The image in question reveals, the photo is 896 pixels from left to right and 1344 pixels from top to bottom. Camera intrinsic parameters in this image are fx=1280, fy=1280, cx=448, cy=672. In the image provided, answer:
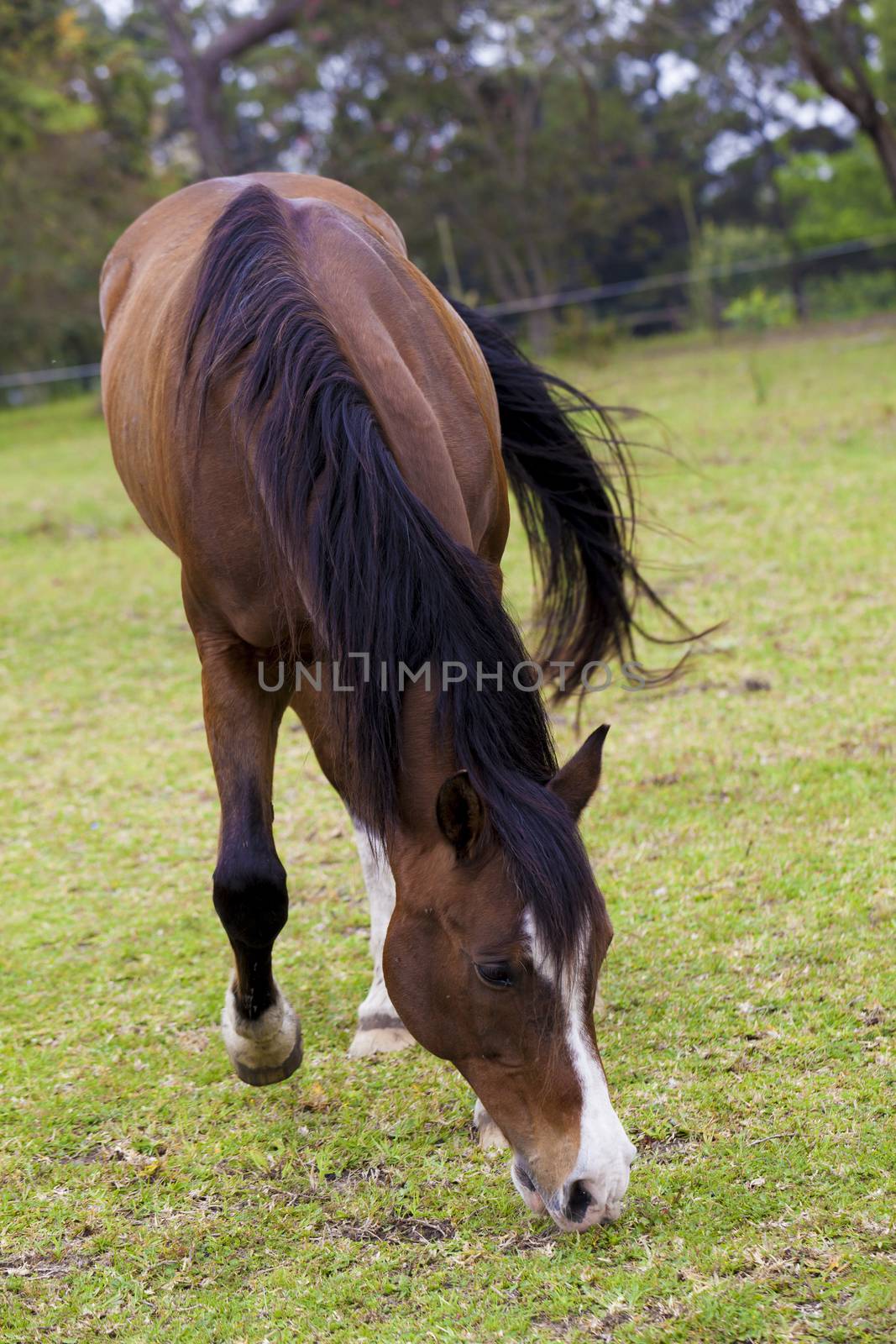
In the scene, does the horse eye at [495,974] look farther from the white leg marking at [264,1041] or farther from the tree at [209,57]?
the tree at [209,57]

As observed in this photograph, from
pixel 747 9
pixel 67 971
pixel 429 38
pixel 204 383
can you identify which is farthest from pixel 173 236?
pixel 747 9

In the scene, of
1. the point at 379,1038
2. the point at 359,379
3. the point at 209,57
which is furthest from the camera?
the point at 209,57

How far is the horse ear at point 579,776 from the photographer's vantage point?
196 cm

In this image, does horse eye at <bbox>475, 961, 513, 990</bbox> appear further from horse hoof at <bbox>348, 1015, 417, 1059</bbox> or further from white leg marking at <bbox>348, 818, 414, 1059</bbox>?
horse hoof at <bbox>348, 1015, 417, 1059</bbox>

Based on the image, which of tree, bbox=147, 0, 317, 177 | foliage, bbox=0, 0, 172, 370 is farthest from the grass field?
foliage, bbox=0, 0, 172, 370

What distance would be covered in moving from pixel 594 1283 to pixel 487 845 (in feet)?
2.24

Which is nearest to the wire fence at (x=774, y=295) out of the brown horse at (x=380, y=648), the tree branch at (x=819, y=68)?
the tree branch at (x=819, y=68)

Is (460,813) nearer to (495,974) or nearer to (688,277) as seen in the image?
(495,974)

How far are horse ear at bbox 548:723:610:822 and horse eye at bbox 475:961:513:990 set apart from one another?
0.85 feet

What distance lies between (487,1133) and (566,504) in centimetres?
196

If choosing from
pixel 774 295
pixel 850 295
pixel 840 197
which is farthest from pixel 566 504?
pixel 840 197

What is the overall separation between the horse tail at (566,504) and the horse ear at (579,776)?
1716 millimetres

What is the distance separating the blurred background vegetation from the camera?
19.0m

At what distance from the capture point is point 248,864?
2.44 metres
